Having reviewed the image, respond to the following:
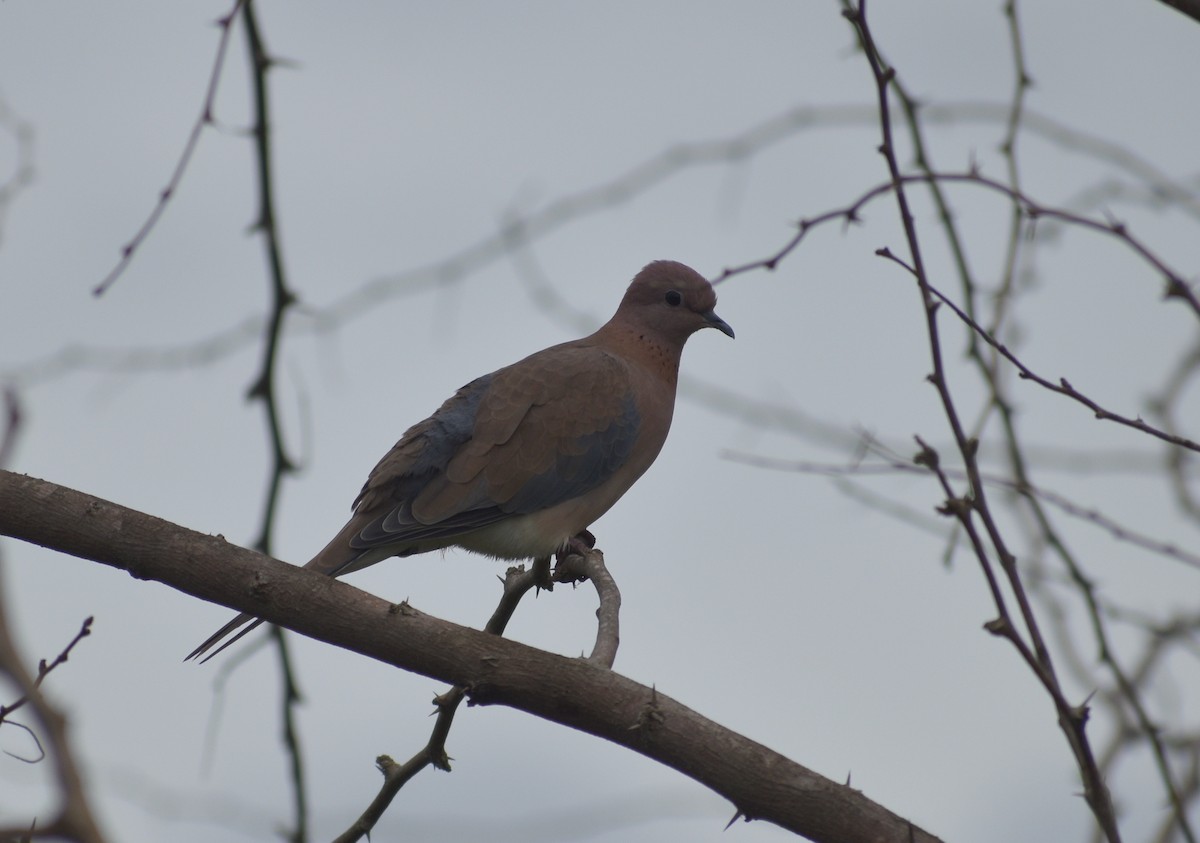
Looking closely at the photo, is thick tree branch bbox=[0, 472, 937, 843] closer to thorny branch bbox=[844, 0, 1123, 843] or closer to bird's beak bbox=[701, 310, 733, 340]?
thorny branch bbox=[844, 0, 1123, 843]

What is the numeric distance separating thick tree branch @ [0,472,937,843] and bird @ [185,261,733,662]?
5.32 ft

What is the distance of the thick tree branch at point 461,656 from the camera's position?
324 centimetres

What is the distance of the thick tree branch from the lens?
10.6 feet

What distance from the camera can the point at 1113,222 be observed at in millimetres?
2773

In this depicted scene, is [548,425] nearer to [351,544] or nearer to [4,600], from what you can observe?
[351,544]

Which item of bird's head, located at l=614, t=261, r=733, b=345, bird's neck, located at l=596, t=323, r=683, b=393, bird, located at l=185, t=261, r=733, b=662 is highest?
bird's head, located at l=614, t=261, r=733, b=345

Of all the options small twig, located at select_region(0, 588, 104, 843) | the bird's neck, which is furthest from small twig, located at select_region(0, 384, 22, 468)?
the bird's neck

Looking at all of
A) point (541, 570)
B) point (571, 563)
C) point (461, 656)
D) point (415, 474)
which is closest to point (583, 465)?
point (415, 474)

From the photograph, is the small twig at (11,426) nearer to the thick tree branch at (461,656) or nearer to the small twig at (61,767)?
the small twig at (61,767)

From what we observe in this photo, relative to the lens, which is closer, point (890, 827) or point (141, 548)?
point (890, 827)

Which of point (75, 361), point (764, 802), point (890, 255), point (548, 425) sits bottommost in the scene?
point (764, 802)

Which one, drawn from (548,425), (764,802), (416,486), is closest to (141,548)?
(764,802)

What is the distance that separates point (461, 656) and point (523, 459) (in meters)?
2.53

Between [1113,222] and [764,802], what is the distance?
153 centimetres
